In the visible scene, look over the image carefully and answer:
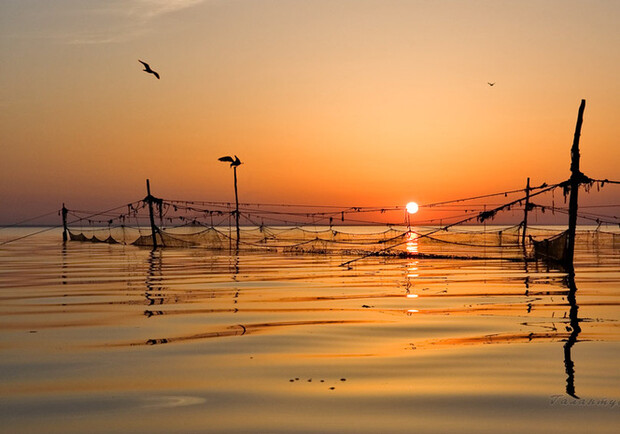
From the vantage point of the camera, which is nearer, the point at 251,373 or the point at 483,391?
the point at 483,391

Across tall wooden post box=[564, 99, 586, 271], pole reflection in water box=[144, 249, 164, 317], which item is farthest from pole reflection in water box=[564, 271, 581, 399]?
tall wooden post box=[564, 99, 586, 271]

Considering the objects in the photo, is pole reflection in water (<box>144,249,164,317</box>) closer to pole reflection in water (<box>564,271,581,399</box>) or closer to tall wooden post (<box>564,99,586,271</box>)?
pole reflection in water (<box>564,271,581,399</box>)

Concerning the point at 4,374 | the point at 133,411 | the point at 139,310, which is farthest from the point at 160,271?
the point at 133,411

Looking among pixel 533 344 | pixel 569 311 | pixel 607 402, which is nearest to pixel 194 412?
pixel 607 402

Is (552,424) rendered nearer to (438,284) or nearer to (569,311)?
(569,311)

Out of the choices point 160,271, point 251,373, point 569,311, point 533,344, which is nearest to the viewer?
point 251,373

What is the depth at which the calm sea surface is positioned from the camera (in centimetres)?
752

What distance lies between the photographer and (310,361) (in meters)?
10.5

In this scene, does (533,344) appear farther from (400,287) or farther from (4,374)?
(400,287)

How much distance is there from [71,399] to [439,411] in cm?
408

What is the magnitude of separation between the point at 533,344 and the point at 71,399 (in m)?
6.99

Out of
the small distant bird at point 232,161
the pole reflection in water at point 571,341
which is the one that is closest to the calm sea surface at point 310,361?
the pole reflection in water at point 571,341

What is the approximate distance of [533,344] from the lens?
11.6 m

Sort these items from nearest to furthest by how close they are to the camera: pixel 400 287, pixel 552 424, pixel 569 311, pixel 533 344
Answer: pixel 552 424 → pixel 533 344 → pixel 569 311 → pixel 400 287
